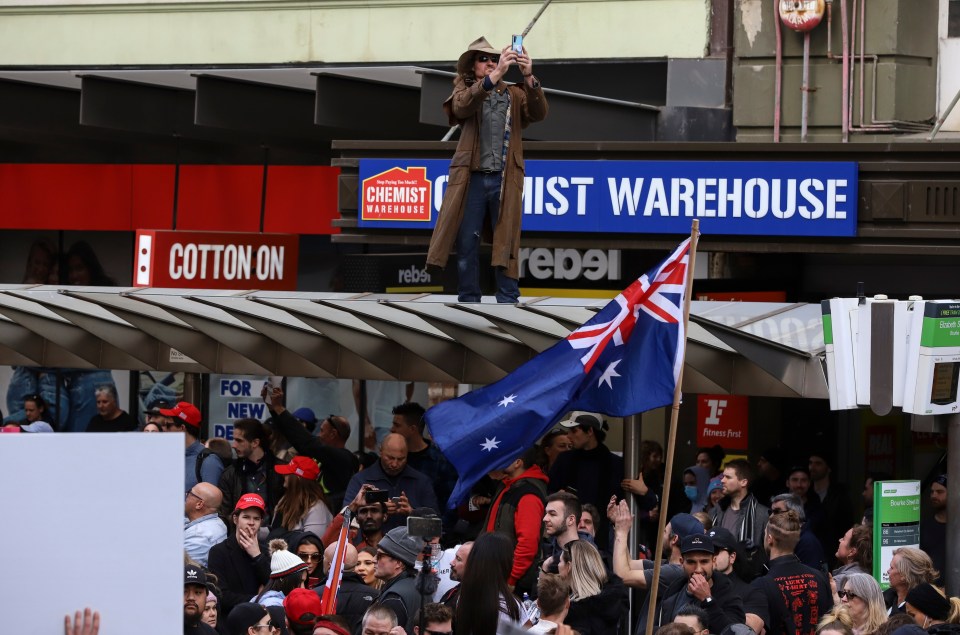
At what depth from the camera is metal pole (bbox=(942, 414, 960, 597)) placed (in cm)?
1028

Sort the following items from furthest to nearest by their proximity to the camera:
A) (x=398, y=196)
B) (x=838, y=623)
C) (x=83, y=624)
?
1. (x=398, y=196)
2. (x=838, y=623)
3. (x=83, y=624)

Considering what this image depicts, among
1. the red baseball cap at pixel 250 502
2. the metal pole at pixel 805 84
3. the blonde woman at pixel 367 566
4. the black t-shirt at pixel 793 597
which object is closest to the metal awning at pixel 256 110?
the metal pole at pixel 805 84

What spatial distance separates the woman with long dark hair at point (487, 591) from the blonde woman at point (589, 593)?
36.4 inches

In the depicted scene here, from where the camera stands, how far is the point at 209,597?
9.25 m

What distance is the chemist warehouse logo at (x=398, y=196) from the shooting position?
1625cm

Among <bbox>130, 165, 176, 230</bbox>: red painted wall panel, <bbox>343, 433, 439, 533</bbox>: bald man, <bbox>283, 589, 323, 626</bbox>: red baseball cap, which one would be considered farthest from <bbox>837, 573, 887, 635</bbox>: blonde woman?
<bbox>130, 165, 176, 230</bbox>: red painted wall panel

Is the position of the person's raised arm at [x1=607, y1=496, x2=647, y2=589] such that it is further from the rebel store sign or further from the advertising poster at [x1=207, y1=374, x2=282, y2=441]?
the advertising poster at [x1=207, y1=374, x2=282, y2=441]

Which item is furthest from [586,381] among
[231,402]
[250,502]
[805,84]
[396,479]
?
[231,402]

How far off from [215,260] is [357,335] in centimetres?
561

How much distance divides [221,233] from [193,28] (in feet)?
8.94

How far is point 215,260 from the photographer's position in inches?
724

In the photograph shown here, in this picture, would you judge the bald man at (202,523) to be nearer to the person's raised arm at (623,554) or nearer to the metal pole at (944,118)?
the person's raised arm at (623,554)

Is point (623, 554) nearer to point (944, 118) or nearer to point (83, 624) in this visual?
point (83, 624)

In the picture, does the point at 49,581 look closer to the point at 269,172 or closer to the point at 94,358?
the point at 94,358
